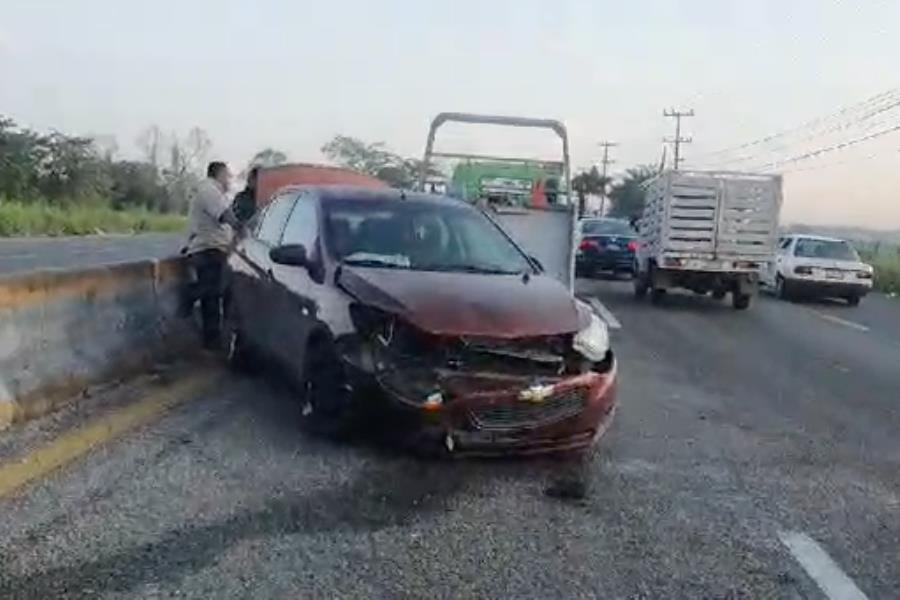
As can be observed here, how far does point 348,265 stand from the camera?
7922mm

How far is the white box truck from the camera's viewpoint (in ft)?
74.2

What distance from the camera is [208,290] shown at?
11211 millimetres

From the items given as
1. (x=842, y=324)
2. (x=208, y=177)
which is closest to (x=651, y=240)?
(x=842, y=324)

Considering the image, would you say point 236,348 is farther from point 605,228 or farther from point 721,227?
point 605,228

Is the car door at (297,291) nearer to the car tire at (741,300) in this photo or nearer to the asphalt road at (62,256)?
the car tire at (741,300)

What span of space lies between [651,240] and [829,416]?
577 inches

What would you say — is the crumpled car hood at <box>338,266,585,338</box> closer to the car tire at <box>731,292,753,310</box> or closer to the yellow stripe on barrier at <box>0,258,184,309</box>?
the yellow stripe on barrier at <box>0,258,184,309</box>

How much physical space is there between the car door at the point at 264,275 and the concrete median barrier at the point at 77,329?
0.85 metres

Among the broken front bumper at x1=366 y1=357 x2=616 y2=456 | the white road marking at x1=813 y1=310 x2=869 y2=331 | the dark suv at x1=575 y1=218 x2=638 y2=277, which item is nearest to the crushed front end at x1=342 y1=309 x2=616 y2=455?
→ the broken front bumper at x1=366 y1=357 x2=616 y2=456

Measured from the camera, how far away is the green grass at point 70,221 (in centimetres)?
5006

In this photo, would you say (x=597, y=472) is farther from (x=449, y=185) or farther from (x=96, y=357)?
(x=449, y=185)

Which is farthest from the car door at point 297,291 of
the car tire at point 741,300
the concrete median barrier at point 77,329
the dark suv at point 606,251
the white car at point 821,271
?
the dark suv at point 606,251

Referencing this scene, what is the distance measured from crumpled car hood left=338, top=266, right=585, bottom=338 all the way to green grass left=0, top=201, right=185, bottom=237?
43.6 meters

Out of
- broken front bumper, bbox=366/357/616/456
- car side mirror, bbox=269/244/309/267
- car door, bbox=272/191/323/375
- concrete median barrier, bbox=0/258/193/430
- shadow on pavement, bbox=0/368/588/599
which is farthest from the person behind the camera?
car side mirror, bbox=269/244/309/267
